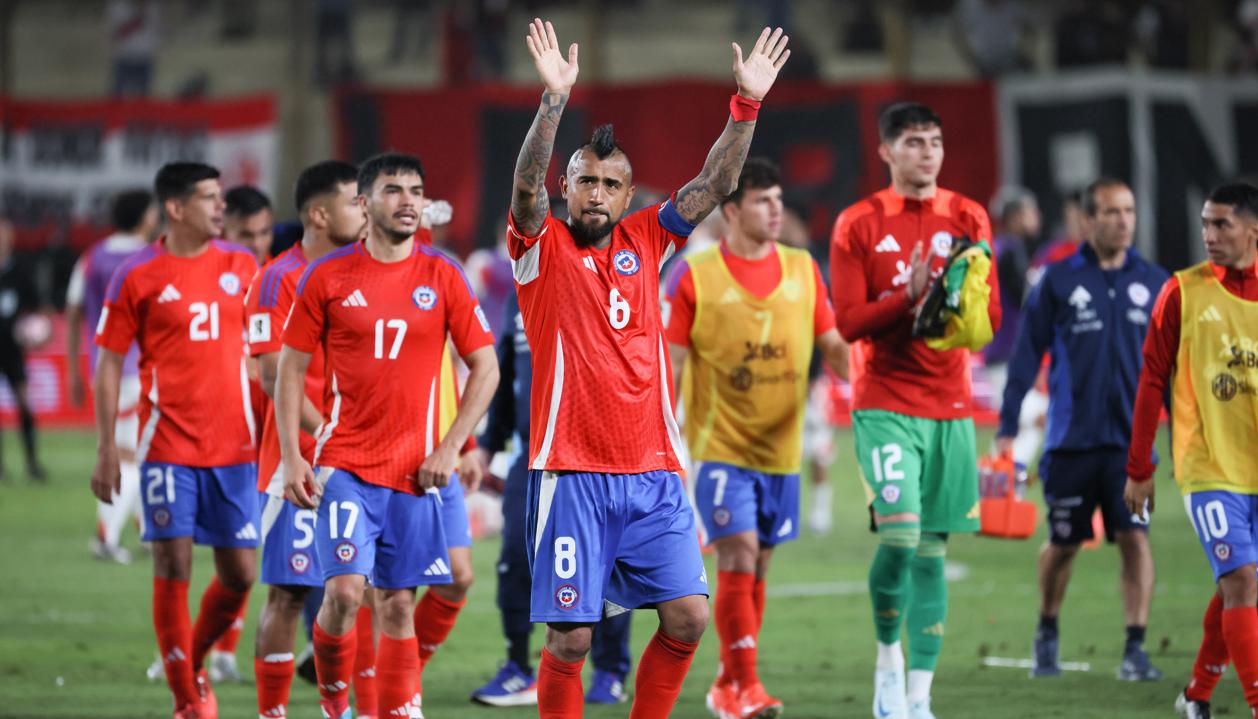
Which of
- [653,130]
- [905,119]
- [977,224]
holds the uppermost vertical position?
[653,130]

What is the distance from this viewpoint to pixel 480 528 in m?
14.8

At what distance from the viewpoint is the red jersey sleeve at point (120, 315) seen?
8.21 meters

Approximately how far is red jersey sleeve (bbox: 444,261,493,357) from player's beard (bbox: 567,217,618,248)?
3.23 feet

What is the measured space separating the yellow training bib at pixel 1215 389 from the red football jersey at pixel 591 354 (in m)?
2.35

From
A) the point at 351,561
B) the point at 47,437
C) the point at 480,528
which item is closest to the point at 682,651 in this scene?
the point at 351,561

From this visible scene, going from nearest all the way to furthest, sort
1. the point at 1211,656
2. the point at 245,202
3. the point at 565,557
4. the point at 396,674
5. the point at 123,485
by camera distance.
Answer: the point at 565,557 → the point at 396,674 → the point at 1211,656 → the point at 245,202 → the point at 123,485

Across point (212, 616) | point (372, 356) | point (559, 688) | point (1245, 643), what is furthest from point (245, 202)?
point (1245, 643)

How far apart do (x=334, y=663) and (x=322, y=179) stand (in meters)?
2.24

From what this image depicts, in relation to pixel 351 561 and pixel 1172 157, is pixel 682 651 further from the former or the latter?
pixel 1172 157

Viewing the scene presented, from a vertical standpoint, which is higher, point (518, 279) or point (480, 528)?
point (518, 279)

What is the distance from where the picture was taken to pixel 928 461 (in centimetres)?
811

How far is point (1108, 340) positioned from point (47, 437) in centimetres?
1698

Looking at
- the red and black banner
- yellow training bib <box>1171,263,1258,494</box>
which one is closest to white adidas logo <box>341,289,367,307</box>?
yellow training bib <box>1171,263,1258,494</box>

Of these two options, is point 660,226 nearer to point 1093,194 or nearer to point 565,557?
point 565,557
